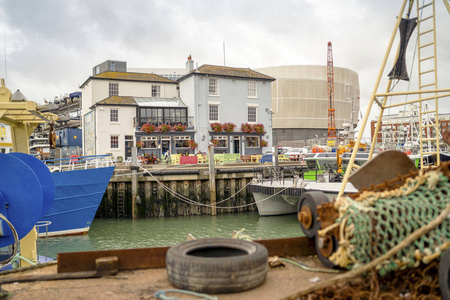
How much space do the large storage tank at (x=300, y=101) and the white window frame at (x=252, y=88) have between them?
28.2 metres

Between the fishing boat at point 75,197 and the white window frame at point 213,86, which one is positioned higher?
the white window frame at point 213,86

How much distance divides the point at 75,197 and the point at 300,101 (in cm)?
5717

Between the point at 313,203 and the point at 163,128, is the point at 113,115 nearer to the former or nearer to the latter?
the point at 163,128

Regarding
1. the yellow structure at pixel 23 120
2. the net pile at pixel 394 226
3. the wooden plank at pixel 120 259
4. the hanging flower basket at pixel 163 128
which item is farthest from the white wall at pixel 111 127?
the net pile at pixel 394 226

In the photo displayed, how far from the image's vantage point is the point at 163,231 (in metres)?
16.2

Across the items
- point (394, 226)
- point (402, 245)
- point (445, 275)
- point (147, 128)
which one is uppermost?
point (147, 128)

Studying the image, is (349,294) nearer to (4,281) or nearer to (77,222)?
(4,281)

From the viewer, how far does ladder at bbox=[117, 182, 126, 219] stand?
63.3ft

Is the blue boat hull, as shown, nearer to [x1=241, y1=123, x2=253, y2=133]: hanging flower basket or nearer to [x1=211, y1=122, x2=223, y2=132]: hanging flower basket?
[x1=211, y1=122, x2=223, y2=132]: hanging flower basket

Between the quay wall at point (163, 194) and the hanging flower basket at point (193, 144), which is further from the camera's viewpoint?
the hanging flower basket at point (193, 144)

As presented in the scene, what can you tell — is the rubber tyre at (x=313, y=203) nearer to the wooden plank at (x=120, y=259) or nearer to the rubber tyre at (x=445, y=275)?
the rubber tyre at (x=445, y=275)

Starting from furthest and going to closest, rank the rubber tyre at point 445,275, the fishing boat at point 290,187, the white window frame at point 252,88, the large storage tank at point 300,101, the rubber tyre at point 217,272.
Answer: the large storage tank at point 300,101 → the white window frame at point 252,88 → the fishing boat at point 290,187 → the rubber tyre at point 217,272 → the rubber tyre at point 445,275

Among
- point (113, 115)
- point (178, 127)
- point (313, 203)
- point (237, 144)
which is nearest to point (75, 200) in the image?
point (313, 203)

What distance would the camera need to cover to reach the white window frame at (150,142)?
34875mm
